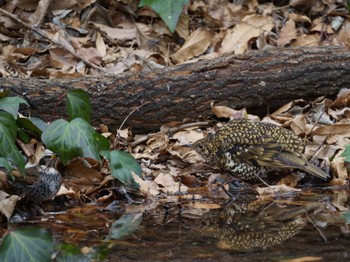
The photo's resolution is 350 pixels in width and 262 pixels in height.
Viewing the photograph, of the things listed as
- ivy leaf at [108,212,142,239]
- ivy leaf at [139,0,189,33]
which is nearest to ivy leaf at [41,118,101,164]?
ivy leaf at [108,212,142,239]

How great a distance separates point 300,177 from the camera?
6.98 m

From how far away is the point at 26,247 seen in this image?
418 centimetres

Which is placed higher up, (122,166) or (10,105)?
(10,105)

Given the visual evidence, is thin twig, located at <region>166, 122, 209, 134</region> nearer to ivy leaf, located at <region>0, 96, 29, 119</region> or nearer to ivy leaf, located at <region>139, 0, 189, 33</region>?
ivy leaf, located at <region>139, 0, 189, 33</region>

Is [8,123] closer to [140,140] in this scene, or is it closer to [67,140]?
[67,140]

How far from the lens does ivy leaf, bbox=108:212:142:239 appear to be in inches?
207

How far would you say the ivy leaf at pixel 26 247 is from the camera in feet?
13.7

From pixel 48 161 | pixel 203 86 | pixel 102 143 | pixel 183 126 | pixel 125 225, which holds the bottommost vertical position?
pixel 183 126

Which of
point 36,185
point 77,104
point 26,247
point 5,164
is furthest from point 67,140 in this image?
point 26,247

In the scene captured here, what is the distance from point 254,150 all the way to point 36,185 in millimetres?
2058

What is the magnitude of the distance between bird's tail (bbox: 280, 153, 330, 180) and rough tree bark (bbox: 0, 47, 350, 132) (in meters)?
1.19

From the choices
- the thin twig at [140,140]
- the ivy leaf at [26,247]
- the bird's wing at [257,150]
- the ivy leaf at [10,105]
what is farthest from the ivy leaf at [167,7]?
the ivy leaf at [26,247]

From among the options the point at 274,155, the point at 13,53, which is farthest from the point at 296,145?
the point at 13,53

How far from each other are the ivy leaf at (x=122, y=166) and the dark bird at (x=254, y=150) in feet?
3.42
